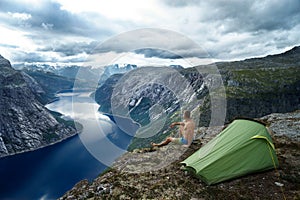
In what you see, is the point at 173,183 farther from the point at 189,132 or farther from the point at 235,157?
the point at 189,132

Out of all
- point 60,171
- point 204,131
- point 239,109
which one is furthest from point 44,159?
point 204,131

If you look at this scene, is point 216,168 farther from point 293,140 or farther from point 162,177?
point 293,140

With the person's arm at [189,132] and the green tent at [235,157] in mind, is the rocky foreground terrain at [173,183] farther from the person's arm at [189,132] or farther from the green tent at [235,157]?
the person's arm at [189,132]

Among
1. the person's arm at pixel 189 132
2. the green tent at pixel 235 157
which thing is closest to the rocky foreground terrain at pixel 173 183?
the green tent at pixel 235 157

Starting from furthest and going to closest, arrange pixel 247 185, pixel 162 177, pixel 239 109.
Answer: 1. pixel 239 109
2. pixel 162 177
3. pixel 247 185

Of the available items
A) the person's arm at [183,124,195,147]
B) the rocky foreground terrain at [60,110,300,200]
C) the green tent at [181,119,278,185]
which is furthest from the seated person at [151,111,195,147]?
the green tent at [181,119,278,185]

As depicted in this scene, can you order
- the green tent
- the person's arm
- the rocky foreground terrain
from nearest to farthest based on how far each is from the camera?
1. the rocky foreground terrain
2. the green tent
3. the person's arm

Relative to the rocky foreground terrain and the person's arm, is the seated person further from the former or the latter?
the rocky foreground terrain
